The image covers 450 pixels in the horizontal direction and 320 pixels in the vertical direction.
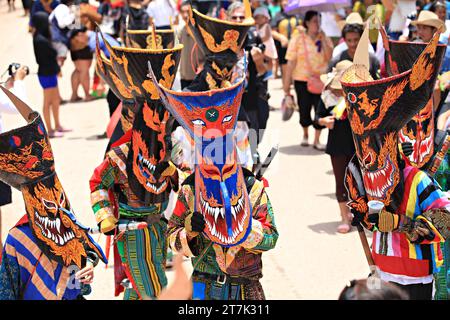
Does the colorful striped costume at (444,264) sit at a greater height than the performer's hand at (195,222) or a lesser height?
lesser

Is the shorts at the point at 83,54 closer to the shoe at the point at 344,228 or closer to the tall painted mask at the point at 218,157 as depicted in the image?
the shoe at the point at 344,228

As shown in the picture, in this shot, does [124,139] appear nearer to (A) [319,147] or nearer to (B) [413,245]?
(B) [413,245]

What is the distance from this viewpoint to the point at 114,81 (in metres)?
5.93

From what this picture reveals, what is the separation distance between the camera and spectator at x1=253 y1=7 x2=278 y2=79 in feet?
33.1

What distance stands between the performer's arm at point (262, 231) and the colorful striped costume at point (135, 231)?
1.23 m

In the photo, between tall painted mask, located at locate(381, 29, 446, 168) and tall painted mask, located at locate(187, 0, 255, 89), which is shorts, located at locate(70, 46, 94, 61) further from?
tall painted mask, located at locate(381, 29, 446, 168)

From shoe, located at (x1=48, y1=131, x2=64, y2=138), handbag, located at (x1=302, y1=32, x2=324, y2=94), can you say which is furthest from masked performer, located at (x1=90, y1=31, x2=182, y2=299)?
shoe, located at (x1=48, y1=131, x2=64, y2=138)

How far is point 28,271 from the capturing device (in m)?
4.43

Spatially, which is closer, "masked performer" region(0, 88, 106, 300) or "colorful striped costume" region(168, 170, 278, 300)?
"masked performer" region(0, 88, 106, 300)

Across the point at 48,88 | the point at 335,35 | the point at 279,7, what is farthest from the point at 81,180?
the point at 279,7

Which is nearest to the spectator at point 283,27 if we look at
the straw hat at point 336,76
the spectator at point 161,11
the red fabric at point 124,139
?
the spectator at point 161,11

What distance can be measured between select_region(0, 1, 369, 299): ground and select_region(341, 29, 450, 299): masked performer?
2.16ft

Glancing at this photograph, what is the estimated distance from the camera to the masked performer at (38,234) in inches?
171

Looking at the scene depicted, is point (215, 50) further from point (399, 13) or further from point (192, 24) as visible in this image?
point (399, 13)
